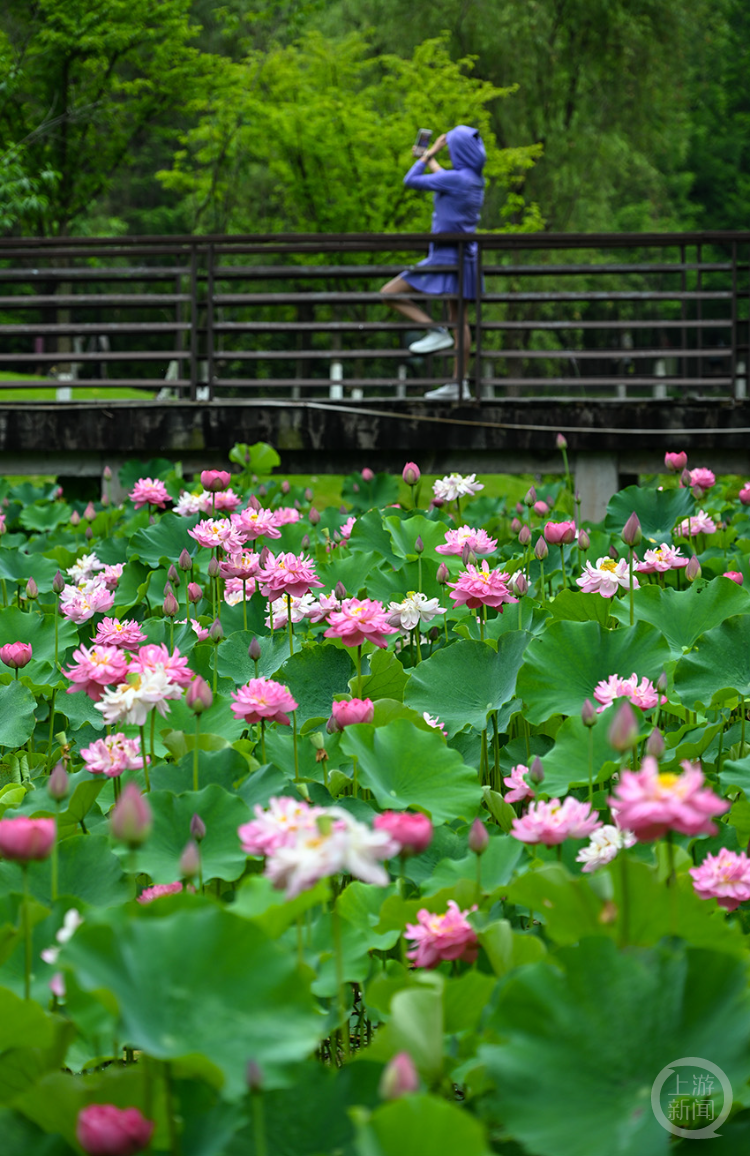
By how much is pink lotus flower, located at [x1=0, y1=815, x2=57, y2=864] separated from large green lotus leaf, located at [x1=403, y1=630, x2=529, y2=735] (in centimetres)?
89

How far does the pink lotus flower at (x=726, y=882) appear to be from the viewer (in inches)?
42.1

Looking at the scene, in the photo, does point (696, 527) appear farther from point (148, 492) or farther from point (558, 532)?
point (148, 492)

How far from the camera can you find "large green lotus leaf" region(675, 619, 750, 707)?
5.59 feet

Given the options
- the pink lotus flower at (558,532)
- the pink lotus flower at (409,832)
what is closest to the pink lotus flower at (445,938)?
the pink lotus flower at (409,832)

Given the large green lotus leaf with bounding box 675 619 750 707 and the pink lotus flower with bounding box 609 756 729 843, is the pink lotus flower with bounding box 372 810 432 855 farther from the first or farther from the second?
the large green lotus leaf with bounding box 675 619 750 707

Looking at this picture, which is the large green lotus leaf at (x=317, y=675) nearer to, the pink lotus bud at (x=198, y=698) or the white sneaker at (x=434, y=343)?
the pink lotus bud at (x=198, y=698)

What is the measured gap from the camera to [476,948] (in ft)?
3.27

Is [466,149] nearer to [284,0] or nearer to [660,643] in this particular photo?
[660,643]

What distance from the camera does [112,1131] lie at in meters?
0.68

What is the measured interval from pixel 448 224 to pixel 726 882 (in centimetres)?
621

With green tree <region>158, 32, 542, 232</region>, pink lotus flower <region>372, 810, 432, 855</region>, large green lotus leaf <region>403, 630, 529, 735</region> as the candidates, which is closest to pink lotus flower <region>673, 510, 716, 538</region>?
large green lotus leaf <region>403, 630, 529, 735</region>

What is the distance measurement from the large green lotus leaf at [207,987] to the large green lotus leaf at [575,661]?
3.03 feet

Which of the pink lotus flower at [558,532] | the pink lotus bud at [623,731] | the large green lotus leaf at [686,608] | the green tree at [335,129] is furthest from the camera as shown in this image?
the green tree at [335,129]

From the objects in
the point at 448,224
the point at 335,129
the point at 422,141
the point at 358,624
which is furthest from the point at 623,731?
the point at 335,129
